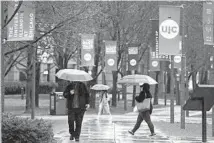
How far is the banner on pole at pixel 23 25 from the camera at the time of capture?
14648 mm

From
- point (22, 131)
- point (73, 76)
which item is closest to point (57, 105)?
point (73, 76)

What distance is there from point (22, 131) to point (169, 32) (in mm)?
9578

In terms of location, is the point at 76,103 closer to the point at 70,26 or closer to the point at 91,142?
the point at 91,142

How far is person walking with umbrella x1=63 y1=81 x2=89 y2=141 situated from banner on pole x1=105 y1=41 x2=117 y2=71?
16.0 m

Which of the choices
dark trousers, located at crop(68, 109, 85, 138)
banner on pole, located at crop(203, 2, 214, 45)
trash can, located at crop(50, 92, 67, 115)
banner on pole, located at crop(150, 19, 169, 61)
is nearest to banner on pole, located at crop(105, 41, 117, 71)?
banner on pole, located at crop(150, 19, 169, 61)

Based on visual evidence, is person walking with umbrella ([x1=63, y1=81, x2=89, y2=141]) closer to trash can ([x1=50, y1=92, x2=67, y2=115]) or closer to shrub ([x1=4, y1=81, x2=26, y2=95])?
trash can ([x1=50, y1=92, x2=67, y2=115])

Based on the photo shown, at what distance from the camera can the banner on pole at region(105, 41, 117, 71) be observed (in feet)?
96.8

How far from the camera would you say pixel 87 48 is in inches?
1059

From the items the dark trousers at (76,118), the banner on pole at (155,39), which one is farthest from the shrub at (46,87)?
the dark trousers at (76,118)

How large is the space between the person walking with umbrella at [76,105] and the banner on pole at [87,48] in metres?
12.5

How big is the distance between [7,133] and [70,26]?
845 cm

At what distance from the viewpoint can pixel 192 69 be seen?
4194 cm

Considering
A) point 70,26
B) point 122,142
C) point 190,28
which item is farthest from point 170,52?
point 190,28

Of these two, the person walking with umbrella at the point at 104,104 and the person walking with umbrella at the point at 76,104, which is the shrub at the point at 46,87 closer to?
the person walking with umbrella at the point at 104,104
